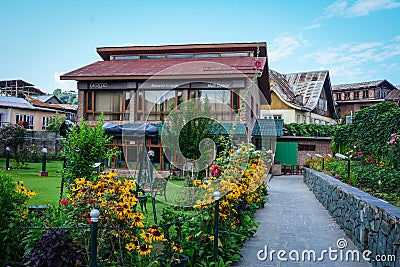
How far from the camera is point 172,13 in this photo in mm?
13875

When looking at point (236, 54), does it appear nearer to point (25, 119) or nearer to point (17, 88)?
point (25, 119)

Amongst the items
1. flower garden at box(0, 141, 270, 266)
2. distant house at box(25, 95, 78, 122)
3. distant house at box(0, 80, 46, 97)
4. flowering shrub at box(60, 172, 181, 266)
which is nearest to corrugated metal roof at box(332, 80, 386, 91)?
distant house at box(25, 95, 78, 122)

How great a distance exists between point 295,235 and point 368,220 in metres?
1.78

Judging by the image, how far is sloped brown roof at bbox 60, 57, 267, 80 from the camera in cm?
1764

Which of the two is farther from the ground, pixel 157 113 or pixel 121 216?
pixel 157 113

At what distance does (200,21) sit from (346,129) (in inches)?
292

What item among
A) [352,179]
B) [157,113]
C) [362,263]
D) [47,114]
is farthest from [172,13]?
[47,114]

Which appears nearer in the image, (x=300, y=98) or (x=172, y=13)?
(x=172, y=13)

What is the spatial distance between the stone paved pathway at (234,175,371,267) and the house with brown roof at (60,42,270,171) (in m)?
7.75

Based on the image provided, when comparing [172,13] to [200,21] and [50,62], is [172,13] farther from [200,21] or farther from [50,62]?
[50,62]

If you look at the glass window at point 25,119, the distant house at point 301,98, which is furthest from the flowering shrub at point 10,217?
the glass window at point 25,119

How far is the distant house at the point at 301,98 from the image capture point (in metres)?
28.0

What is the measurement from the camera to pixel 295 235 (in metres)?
6.88

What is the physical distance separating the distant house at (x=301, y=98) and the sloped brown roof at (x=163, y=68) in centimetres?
884
